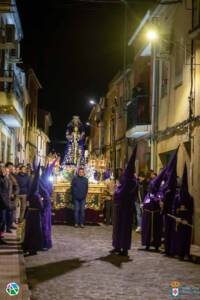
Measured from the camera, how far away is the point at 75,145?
77.3 ft

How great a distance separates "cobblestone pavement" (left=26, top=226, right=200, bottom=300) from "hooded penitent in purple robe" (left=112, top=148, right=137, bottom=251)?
1.38ft

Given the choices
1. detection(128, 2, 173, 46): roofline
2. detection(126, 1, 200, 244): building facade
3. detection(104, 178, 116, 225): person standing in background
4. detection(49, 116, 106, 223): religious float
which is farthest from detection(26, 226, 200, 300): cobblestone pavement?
detection(128, 2, 173, 46): roofline

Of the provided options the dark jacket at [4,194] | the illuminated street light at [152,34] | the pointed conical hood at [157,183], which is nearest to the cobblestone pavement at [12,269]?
the dark jacket at [4,194]

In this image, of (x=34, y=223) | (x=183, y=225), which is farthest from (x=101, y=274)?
(x=183, y=225)

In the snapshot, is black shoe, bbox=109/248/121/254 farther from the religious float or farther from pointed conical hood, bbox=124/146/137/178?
the religious float

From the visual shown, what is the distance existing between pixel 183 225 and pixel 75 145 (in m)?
11.3

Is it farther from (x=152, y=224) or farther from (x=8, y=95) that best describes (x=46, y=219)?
(x=8, y=95)

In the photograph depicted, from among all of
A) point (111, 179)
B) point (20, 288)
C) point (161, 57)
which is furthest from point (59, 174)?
point (20, 288)

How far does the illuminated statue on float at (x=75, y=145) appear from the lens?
23095 millimetres

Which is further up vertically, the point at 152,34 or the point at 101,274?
the point at 152,34

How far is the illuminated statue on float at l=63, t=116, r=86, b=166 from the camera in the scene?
23095 mm

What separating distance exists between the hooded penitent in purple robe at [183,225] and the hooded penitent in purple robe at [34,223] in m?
2.94

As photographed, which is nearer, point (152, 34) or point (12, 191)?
point (12, 191)

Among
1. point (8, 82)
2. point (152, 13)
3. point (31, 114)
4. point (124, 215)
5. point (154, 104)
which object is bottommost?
point (124, 215)
